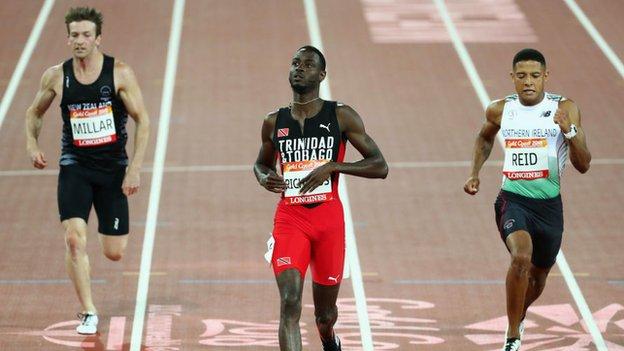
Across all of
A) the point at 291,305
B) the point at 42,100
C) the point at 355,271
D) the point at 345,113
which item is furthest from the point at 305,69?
the point at 355,271

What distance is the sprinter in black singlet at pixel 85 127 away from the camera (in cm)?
925

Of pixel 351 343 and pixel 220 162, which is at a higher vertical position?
pixel 220 162

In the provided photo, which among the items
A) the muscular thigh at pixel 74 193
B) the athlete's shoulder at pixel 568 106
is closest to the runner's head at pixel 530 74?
the athlete's shoulder at pixel 568 106

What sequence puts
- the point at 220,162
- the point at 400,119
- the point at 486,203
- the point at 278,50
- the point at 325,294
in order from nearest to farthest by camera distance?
the point at 325,294
the point at 486,203
the point at 220,162
the point at 400,119
the point at 278,50

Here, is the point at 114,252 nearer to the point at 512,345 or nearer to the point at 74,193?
the point at 74,193

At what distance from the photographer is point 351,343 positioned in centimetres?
920

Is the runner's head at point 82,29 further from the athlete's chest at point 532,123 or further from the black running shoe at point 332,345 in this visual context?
the athlete's chest at point 532,123

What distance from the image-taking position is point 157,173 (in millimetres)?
13703

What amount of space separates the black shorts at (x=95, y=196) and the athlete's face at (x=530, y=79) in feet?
9.01

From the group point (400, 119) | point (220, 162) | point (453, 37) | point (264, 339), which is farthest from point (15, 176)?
point (453, 37)

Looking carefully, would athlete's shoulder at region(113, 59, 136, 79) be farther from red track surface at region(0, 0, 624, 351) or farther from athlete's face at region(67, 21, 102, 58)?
red track surface at region(0, 0, 624, 351)

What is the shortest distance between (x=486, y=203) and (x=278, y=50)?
16.8 ft

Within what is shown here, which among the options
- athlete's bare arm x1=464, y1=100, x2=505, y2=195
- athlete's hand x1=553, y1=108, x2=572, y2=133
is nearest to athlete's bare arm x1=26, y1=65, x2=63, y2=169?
athlete's bare arm x1=464, y1=100, x2=505, y2=195

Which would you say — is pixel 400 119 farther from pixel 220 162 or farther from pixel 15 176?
pixel 15 176
